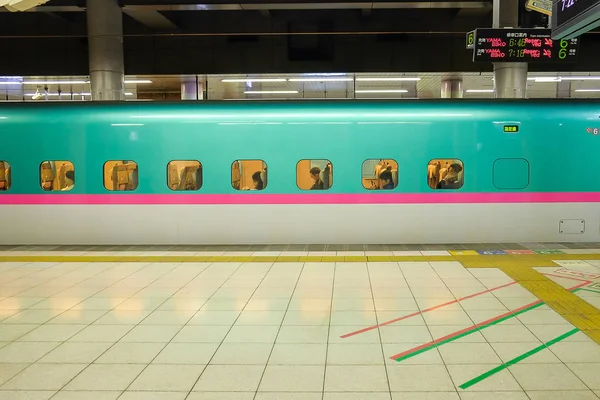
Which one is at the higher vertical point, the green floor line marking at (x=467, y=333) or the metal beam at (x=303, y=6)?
the metal beam at (x=303, y=6)

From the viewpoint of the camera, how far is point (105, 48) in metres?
13.9

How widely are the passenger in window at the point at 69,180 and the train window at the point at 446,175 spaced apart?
262 inches

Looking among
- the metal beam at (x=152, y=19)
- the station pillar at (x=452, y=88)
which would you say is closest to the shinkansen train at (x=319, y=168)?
the metal beam at (x=152, y=19)

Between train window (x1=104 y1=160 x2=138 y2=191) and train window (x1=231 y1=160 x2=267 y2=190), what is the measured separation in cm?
188

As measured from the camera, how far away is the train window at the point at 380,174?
1031 cm

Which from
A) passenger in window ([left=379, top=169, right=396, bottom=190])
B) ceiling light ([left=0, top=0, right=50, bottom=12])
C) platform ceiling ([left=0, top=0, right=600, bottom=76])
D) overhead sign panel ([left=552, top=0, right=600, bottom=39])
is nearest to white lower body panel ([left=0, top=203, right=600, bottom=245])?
passenger in window ([left=379, top=169, right=396, bottom=190])

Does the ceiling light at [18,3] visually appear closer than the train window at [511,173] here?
Yes

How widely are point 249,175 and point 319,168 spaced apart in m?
1.31

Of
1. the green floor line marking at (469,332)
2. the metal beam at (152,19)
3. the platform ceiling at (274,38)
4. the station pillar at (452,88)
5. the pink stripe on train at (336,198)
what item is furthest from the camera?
the station pillar at (452,88)

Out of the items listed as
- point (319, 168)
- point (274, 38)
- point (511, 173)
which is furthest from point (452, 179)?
point (274, 38)

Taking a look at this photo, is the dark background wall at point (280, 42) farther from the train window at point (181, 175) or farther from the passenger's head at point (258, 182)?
the passenger's head at point (258, 182)

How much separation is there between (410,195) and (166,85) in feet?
44.8

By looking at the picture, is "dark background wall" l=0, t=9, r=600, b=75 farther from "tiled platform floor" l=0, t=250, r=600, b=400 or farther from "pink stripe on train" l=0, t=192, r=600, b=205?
"tiled platform floor" l=0, t=250, r=600, b=400

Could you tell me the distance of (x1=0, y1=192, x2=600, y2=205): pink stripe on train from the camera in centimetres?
1027
